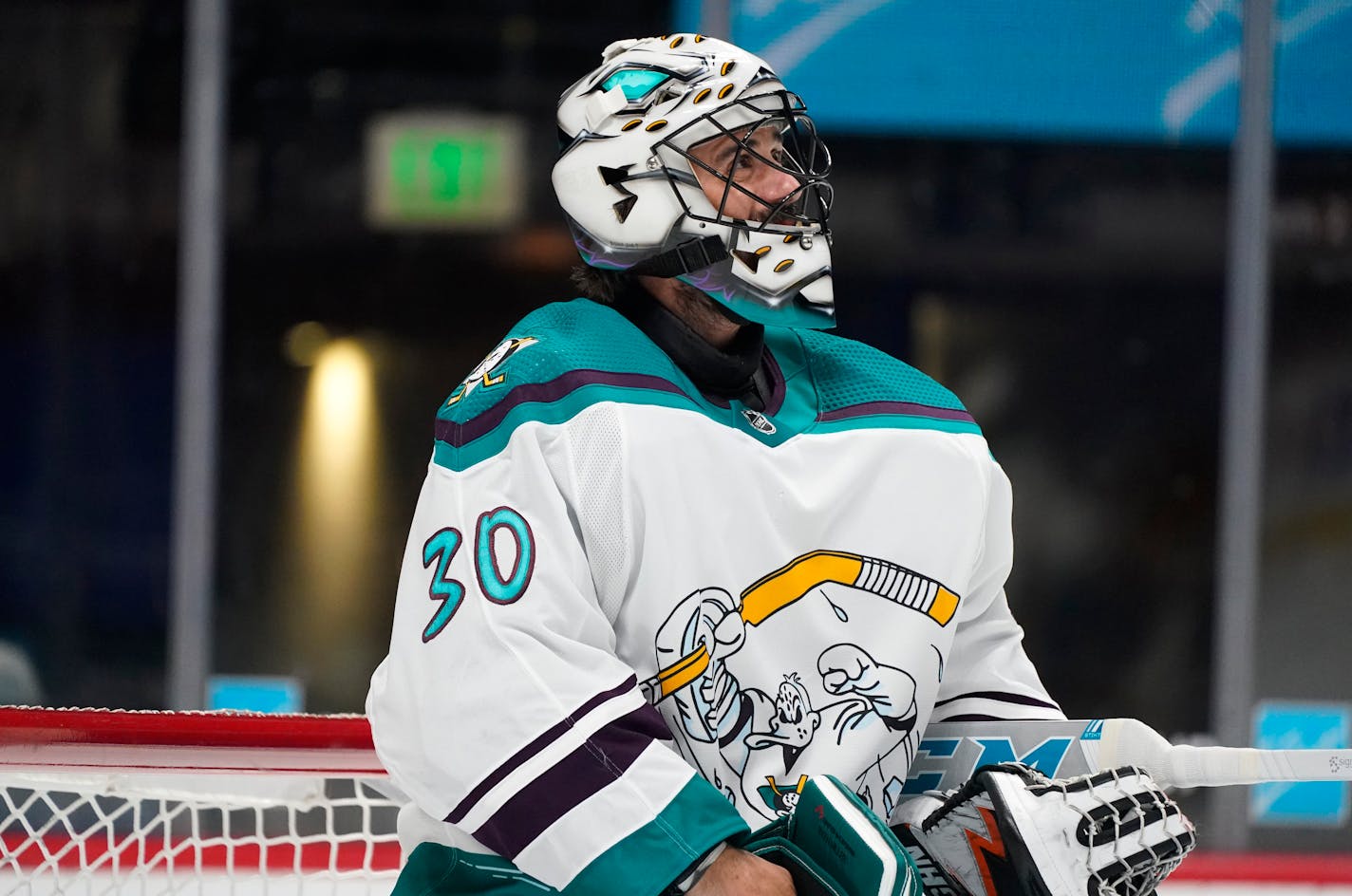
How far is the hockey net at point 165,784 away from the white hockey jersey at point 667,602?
430mm

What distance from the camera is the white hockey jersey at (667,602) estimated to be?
1.35m

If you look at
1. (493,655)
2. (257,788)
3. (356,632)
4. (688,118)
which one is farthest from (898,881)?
(356,632)

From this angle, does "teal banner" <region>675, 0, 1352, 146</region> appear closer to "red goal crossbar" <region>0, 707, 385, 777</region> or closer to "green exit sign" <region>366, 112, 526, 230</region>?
"green exit sign" <region>366, 112, 526, 230</region>

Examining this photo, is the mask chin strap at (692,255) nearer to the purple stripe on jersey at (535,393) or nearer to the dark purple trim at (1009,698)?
the purple stripe on jersey at (535,393)

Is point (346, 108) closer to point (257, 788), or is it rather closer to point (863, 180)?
point (863, 180)

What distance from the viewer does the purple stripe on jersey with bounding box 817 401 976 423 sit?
1.67m

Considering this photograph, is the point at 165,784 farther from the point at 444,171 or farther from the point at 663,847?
the point at 444,171

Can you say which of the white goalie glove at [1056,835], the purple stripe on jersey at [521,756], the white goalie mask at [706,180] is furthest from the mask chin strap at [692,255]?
the white goalie glove at [1056,835]

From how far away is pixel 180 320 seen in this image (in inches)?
174

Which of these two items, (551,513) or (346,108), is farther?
(346,108)

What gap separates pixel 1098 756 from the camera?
1.63 metres

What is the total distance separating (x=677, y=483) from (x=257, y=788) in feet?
2.88

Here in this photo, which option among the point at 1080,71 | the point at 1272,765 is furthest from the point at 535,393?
the point at 1080,71

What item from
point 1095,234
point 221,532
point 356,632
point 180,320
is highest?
point 1095,234
